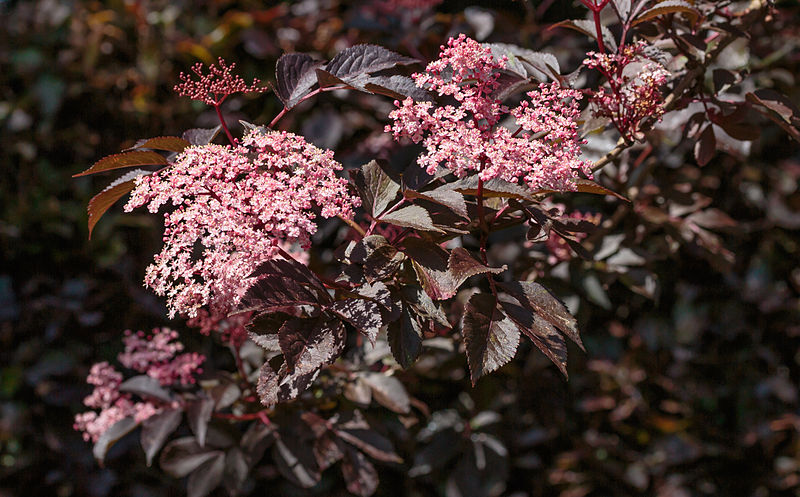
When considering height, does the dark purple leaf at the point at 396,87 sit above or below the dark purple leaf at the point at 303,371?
above

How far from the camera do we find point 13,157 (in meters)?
2.23

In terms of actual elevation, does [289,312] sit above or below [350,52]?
below

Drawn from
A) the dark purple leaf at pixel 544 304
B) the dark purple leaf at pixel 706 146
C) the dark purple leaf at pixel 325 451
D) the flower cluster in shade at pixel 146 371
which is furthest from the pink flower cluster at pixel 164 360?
the dark purple leaf at pixel 706 146

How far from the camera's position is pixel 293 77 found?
32.9 inches

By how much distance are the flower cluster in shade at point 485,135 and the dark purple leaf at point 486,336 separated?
14 cm

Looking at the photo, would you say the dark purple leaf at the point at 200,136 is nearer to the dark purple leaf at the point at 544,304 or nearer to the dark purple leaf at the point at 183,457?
the dark purple leaf at the point at 544,304

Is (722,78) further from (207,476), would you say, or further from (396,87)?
(207,476)

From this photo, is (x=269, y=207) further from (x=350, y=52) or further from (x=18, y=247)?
(x=18, y=247)

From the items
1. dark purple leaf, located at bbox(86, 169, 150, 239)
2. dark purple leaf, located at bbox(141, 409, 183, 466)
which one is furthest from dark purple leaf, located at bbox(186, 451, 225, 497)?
dark purple leaf, located at bbox(86, 169, 150, 239)

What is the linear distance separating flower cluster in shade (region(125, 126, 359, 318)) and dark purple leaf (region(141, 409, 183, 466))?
46cm

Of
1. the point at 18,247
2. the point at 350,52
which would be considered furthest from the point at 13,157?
the point at 350,52

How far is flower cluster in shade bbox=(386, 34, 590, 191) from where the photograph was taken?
2.29ft

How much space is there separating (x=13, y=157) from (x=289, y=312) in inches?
74.6

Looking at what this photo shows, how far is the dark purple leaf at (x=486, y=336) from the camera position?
2.25 ft
